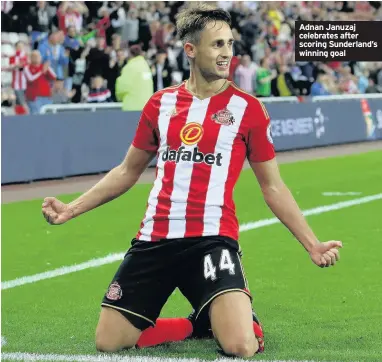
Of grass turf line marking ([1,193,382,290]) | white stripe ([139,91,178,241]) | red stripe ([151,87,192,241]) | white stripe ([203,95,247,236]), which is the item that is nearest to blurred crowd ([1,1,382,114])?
grass turf line marking ([1,193,382,290])

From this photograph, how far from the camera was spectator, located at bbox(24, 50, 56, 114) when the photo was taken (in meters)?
19.7

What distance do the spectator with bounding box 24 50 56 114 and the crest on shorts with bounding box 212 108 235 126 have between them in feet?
45.1

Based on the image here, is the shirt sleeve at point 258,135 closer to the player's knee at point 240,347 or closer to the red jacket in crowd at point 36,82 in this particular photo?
the player's knee at point 240,347

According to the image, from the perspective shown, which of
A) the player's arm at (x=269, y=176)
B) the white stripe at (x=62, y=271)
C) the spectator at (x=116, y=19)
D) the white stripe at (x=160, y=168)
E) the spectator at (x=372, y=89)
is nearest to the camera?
the player's arm at (x=269, y=176)

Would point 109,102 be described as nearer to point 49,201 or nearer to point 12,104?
point 12,104

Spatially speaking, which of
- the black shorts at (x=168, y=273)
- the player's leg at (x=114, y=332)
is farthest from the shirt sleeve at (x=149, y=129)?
the player's leg at (x=114, y=332)

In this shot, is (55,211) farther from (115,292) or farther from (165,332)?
(165,332)

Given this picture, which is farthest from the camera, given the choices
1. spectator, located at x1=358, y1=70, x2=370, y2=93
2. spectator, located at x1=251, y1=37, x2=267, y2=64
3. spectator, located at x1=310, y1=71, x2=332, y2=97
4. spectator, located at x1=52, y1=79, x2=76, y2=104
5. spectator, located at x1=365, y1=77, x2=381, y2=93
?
spectator, located at x1=365, y1=77, x2=381, y2=93

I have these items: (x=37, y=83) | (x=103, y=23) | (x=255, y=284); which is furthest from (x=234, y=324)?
(x=103, y=23)

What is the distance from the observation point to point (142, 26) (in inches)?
970

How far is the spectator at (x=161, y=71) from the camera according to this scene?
75.1ft

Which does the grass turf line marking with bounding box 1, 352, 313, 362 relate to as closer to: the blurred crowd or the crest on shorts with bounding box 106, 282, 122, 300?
the crest on shorts with bounding box 106, 282, 122, 300
